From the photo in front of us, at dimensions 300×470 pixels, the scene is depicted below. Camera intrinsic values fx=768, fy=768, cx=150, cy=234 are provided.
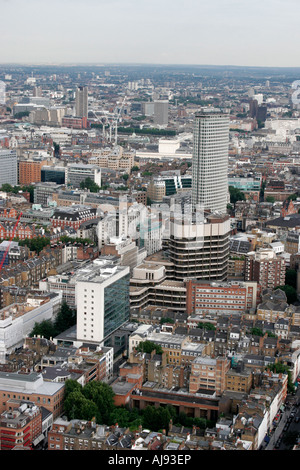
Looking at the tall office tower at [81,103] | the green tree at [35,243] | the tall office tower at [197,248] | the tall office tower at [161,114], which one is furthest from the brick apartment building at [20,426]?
the tall office tower at [81,103]

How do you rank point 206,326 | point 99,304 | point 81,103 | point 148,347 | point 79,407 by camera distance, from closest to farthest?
1. point 79,407
2. point 148,347
3. point 99,304
4. point 206,326
5. point 81,103

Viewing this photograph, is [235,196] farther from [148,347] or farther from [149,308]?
[148,347]

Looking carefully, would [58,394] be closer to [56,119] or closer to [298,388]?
[298,388]

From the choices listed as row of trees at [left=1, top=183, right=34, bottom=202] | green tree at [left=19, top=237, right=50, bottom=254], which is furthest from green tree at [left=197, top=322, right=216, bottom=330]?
row of trees at [left=1, top=183, right=34, bottom=202]

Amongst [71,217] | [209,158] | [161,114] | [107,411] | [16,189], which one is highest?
[209,158]

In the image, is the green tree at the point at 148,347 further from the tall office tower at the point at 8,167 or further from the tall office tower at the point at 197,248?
the tall office tower at the point at 8,167

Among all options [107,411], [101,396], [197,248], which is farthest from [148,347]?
[197,248]

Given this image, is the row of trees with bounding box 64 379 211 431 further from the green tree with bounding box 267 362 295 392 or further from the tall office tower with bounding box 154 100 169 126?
the tall office tower with bounding box 154 100 169 126
